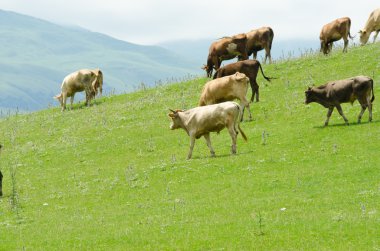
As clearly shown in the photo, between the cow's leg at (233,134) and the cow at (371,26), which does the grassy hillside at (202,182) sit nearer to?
the cow's leg at (233,134)

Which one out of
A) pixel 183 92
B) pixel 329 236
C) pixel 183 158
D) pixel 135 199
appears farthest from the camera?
pixel 183 92

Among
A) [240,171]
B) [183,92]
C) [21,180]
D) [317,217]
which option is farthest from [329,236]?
[183,92]

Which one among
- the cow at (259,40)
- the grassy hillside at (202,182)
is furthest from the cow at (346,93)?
the cow at (259,40)

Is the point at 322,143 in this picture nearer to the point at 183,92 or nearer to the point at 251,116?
the point at 251,116

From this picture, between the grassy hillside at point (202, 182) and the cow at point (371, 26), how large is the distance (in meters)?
10.1

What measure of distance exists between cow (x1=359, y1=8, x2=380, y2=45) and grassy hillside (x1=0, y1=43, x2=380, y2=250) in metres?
10.1

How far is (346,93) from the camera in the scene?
87.3 feet

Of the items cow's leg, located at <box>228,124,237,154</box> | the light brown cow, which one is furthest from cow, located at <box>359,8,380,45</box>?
cow's leg, located at <box>228,124,237,154</box>

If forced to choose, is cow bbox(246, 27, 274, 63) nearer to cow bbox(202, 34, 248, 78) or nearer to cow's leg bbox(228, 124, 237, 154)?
cow bbox(202, 34, 248, 78)

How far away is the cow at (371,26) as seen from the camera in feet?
154

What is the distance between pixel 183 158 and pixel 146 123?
29.8 ft

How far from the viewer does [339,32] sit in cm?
4331

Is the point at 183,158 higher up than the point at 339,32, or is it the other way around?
the point at 339,32

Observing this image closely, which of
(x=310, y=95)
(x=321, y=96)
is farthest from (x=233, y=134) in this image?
(x=310, y=95)
